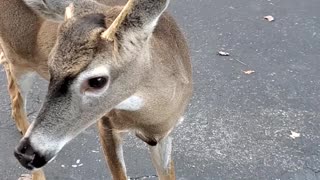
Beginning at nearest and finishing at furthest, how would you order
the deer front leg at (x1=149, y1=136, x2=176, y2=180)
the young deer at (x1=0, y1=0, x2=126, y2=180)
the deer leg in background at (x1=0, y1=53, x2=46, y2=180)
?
the young deer at (x1=0, y1=0, x2=126, y2=180) < the deer front leg at (x1=149, y1=136, x2=176, y2=180) < the deer leg in background at (x1=0, y1=53, x2=46, y2=180)

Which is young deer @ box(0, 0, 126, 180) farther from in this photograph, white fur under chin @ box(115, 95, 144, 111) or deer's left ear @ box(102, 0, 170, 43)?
deer's left ear @ box(102, 0, 170, 43)

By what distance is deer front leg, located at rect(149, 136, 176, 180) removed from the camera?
162 inches

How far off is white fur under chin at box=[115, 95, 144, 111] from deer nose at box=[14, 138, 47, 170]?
45cm

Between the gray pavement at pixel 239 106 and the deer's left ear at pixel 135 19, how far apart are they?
6.41 ft

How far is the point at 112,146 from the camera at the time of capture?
380cm

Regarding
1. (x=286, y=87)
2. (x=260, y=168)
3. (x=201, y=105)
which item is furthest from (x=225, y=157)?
(x=286, y=87)

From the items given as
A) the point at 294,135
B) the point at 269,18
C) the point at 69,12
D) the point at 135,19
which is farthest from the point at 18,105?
the point at 269,18

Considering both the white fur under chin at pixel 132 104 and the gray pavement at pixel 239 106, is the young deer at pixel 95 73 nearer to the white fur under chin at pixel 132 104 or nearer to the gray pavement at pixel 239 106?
the white fur under chin at pixel 132 104

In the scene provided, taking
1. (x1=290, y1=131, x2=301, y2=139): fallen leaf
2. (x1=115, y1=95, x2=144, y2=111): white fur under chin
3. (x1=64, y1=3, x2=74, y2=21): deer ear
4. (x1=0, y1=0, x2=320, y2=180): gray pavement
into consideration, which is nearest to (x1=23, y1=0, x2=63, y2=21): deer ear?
(x1=64, y1=3, x2=74, y2=21): deer ear

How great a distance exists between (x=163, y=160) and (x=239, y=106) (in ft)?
3.98

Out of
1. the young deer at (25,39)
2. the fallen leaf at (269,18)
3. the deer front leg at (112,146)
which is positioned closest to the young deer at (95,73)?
the deer front leg at (112,146)

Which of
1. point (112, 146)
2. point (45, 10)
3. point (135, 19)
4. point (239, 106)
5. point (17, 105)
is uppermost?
point (135, 19)

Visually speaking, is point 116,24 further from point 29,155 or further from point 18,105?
point 18,105

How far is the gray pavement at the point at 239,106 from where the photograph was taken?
461cm
